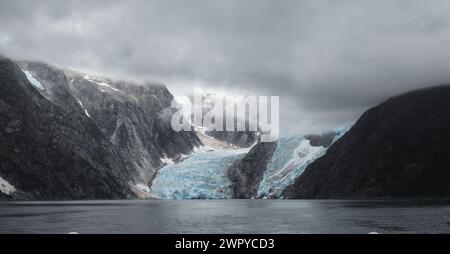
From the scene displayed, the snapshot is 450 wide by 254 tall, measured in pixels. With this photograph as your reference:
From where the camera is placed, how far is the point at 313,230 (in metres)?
105
